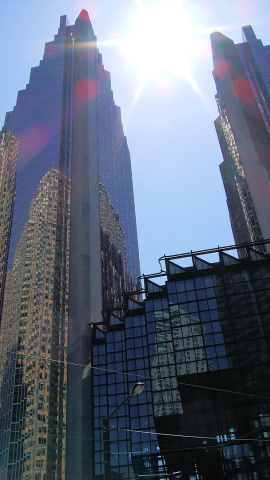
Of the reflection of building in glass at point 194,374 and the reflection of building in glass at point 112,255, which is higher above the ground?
the reflection of building in glass at point 112,255

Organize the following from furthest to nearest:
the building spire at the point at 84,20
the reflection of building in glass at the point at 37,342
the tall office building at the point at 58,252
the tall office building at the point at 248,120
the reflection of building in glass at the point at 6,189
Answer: the building spire at the point at 84,20 < the reflection of building in glass at the point at 6,189 < the tall office building at the point at 248,120 < the reflection of building in glass at the point at 37,342 < the tall office building at the point at 58,252

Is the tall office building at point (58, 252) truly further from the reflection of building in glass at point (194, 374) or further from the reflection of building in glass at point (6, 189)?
the reflection of building in glass at point (194, 374)

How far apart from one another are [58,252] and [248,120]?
52.9 metres

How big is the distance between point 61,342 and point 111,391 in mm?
27656

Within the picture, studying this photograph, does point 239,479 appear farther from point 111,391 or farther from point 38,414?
point 38,414

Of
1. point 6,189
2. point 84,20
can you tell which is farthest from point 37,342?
point 84,20

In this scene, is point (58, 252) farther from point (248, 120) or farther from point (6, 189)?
point (248, 120)

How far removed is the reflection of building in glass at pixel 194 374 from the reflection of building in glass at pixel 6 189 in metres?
62.7

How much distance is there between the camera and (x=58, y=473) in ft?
257

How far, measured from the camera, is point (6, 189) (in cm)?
13525

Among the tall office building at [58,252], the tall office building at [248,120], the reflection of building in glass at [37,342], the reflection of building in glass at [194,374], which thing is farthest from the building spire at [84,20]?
the reflection of building in glass at [194,374]

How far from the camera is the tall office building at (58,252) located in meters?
77.7

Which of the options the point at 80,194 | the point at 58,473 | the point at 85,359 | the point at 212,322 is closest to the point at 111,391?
the point at 85,359

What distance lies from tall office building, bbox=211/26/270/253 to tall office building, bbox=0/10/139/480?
113ft
